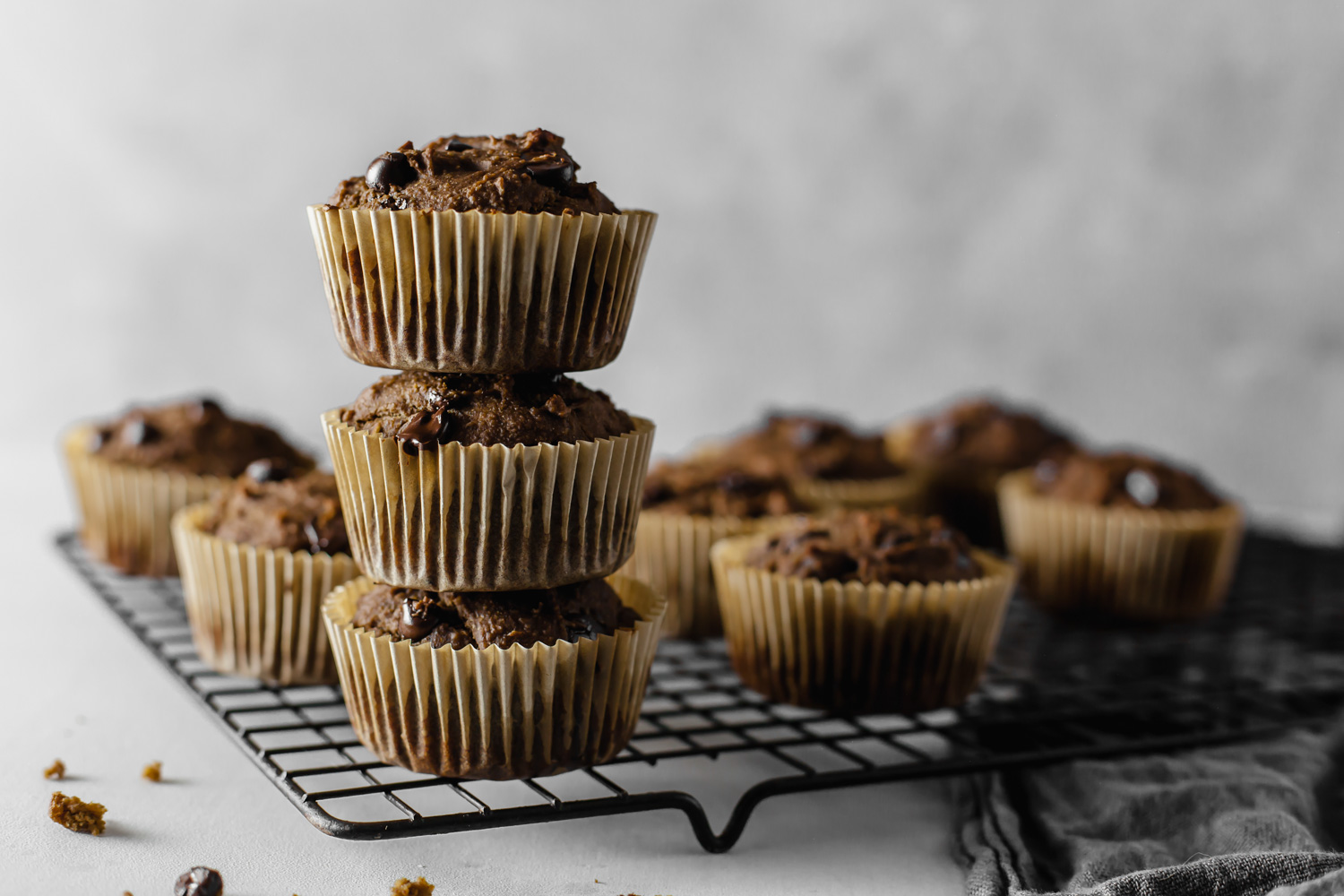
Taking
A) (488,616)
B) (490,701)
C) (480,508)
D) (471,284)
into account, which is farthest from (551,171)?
(490,701)

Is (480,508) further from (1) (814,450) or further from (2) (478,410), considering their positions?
(1) (814,450)

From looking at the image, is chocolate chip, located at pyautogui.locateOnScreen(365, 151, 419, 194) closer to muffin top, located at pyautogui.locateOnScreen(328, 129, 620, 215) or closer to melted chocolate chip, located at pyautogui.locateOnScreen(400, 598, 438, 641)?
muffin top, located at pyautogui.locateOnScreen(328, 129, 620, 215)

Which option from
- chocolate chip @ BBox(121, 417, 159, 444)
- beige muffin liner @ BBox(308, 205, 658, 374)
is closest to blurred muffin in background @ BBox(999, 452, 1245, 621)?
beige muffin liner @ BBox(308, 205, 658, 374)

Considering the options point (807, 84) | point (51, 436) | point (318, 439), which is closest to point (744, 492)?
point (807, 84)

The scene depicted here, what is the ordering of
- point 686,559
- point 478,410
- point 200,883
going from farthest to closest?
1. point 686,559
2. point 478,410
3. point 200,883

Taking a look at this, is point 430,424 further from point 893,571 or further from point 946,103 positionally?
point 946,103

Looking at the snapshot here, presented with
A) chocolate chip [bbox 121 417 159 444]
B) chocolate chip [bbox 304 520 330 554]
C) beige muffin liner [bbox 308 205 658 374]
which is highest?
beige muffin liner [bbox 308 205 658 374]
